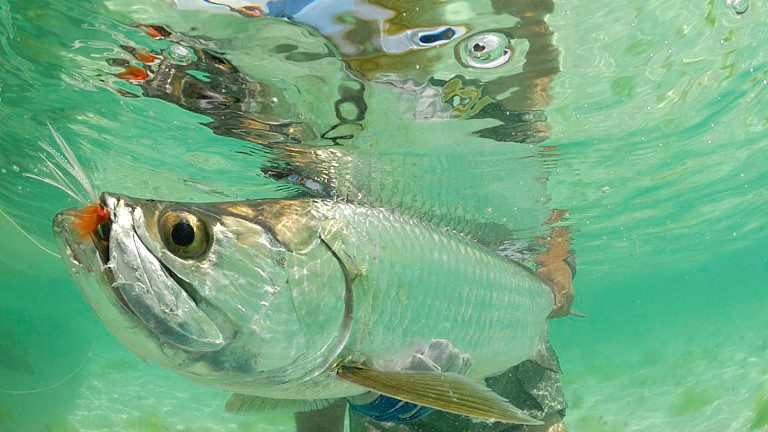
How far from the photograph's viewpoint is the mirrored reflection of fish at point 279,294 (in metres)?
1.98

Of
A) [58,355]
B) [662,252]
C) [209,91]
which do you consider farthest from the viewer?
[662,252]

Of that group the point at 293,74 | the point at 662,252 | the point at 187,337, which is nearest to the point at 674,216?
the point at 662,252

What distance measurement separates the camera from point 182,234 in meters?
2.13

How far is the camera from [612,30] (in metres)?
5.68

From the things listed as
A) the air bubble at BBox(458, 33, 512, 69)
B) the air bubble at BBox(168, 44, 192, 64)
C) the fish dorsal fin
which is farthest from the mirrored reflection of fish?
the air bubble at BBox(168, 44, 192, 64)

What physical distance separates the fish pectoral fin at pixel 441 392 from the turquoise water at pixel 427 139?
149 inches

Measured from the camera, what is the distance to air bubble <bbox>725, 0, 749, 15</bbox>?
557cm

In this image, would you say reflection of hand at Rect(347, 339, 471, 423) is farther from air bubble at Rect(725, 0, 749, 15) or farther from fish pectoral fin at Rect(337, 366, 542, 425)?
air bubble at Rect(725, 0, 749, 15)

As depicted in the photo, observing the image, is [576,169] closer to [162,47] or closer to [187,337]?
[162,47]

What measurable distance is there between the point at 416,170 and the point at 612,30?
4362 mm

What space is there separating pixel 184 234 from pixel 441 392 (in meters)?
1.38

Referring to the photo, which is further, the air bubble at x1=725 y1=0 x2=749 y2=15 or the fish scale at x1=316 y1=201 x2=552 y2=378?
the air bubble at x1=725 y1=0 x2=749 y2=15

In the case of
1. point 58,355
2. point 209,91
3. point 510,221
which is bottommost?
point 58,355

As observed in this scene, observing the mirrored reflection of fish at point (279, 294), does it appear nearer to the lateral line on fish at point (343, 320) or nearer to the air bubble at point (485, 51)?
the lateral line on fish at point (343, 320)
